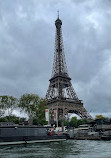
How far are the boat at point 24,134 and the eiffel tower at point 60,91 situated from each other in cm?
4577

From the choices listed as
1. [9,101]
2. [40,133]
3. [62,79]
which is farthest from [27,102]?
[62,79]

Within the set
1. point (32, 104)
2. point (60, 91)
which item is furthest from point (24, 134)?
point (60, 91)

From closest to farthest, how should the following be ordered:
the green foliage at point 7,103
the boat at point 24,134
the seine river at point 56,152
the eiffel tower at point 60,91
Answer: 1. the seine river at point 56,152
2. the boat at point 24,134
3. the green foliage at point 7,103
4. the eiffel tower at point 60,91

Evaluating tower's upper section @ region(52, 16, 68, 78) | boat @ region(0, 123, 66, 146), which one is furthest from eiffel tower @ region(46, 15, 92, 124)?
boat @ region(0, 123, 66, 146)

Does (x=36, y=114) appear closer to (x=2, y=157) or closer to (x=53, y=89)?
(x=53, y=89)

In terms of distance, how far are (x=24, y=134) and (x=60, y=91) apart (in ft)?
214

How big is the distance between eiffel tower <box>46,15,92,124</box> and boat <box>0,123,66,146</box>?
4577 centimetres

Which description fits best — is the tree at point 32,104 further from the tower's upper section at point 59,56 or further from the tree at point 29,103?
the tower's upper section at point 59,56

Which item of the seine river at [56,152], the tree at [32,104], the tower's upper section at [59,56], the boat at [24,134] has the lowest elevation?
the seine river at [56,152]

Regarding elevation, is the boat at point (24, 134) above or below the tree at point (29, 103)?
below

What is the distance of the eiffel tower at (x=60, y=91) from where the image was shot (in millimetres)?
96125

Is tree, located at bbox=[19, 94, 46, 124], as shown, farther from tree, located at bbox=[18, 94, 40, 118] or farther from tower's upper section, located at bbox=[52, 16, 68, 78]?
tower's upper section, located at bbox=[52, 16, 68, 78]

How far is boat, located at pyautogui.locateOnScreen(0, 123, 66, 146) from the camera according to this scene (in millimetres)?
38169

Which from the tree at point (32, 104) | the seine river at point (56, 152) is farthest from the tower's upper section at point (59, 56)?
the seine river at point (56, 152)
